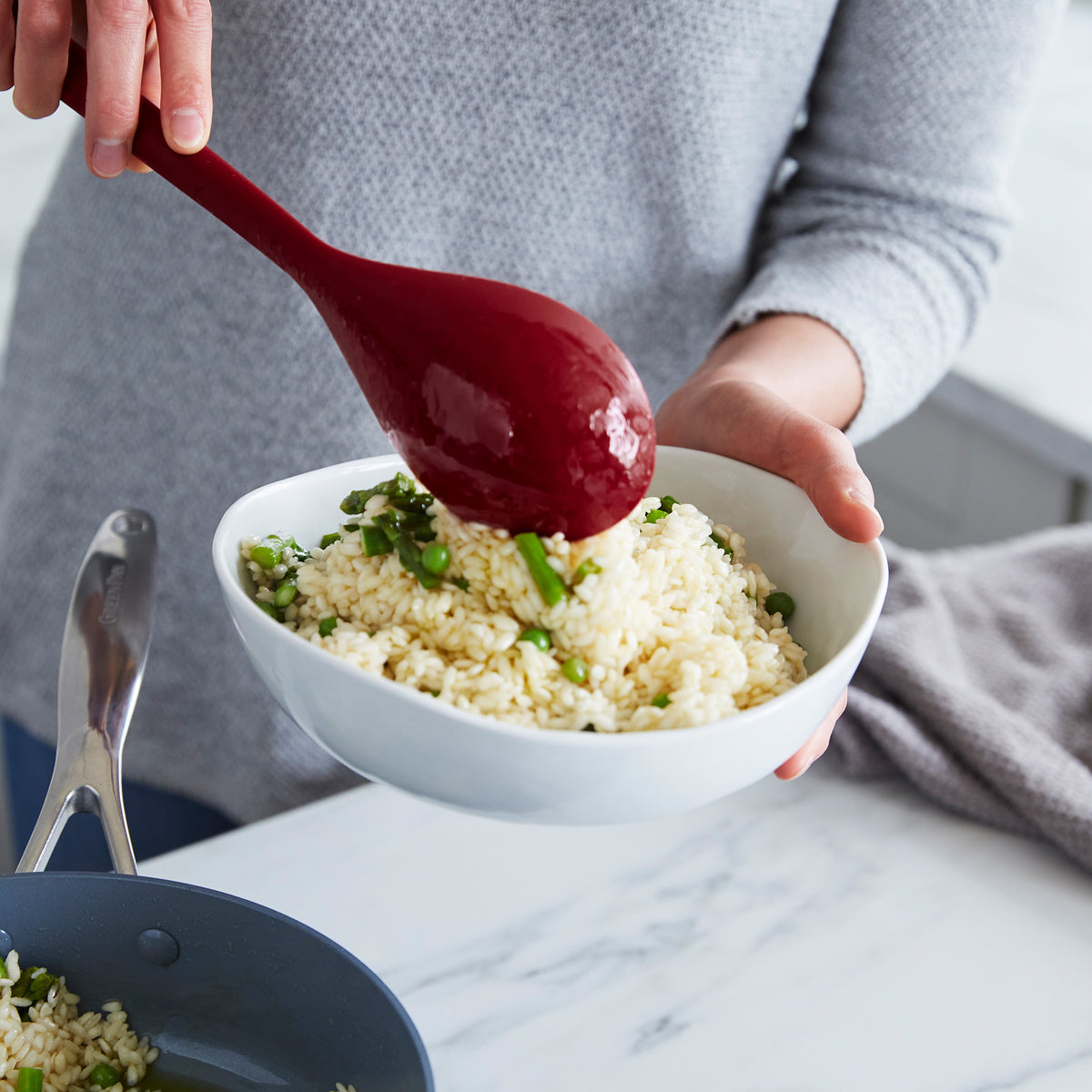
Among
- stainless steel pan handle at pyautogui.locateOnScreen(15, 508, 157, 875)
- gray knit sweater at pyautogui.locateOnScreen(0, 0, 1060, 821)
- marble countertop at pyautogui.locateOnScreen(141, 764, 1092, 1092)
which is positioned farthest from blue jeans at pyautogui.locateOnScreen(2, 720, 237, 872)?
stainless steel pan handle at pyautogui.locateOnScreen(15, 508, 157, 875)

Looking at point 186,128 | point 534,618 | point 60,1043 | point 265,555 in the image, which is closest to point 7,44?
point 186,128

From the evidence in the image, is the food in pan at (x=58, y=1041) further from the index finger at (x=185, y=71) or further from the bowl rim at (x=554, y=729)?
the index finger at (x=185, y=71)

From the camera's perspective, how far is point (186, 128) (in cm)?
65

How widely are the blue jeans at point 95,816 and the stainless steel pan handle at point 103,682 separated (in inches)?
23.6

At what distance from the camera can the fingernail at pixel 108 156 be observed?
66 cm

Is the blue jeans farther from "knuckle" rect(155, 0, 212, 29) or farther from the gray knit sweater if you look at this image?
"knuckle" rect(155, 0, 212, 29)

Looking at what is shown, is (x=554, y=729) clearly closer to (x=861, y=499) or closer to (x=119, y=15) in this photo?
(x=861, y=499)

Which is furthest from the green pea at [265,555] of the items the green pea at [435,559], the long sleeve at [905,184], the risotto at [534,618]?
the long sleeve at [905,184]

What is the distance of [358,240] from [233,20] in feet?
0.71

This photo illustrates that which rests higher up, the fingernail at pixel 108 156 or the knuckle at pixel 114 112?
the knuckle at pixel 114 112

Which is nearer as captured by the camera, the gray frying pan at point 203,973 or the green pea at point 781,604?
the gray frying pan at point 203,973

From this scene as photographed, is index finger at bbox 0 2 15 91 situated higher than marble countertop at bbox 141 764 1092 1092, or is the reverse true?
index finger at bbox 0 2 15 91

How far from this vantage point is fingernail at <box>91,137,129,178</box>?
2.18 ft

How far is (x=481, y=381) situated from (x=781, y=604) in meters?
0.26
